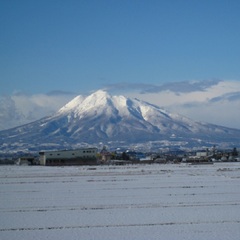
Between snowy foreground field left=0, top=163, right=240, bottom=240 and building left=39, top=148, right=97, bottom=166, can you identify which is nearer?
snowy foreground field left=0, top=163, right=240, bottom=240

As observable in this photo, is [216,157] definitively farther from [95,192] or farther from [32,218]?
[32,218]

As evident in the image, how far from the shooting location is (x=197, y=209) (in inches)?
565

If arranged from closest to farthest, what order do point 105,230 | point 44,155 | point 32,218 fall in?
point 105,230, point 32,218, point 44,155

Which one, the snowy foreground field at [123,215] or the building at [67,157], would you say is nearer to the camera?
the snowy foreground field at [123,215]

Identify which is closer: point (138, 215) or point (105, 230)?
point (105, 230)

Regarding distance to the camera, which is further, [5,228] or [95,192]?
[95,192]

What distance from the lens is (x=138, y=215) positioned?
13422 millimetres

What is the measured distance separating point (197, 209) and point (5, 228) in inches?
240

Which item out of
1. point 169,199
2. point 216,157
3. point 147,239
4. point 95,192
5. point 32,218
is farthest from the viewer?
point 216,157

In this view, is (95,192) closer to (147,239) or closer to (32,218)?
(32,218)

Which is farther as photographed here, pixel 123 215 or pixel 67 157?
pixel 67 157

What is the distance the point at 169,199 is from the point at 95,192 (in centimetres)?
439

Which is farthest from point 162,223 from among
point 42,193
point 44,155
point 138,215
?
point 44,155

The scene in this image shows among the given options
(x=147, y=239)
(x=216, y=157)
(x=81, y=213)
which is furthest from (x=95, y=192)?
(x=216, y=157)
